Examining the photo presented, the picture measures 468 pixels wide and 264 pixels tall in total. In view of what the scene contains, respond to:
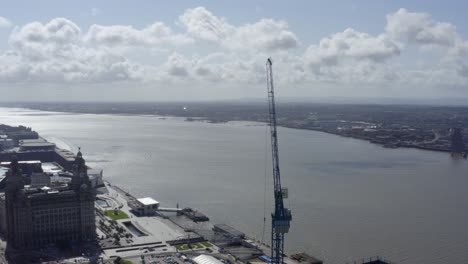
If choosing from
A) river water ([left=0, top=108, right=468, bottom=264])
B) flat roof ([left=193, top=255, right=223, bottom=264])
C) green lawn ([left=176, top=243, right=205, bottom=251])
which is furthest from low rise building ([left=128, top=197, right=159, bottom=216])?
flat roof ([left=193, top=255, right=223, bottom=264])

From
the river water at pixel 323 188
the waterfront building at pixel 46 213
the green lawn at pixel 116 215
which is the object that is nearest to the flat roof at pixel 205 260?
the river water at pixel 323 188

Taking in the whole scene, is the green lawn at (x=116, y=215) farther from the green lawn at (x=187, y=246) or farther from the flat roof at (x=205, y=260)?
the flat roof at (x=205, y=260)

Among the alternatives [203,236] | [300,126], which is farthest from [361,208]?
[300,126]

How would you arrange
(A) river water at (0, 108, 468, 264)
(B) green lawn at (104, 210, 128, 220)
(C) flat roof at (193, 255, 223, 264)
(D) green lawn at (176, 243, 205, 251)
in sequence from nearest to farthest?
(C) flat roof at (193, 255, 223, 264) < (D) green lawn at (176, 243, 205, 251) < (A) river water at (0, 108, 468, 264) < (B) green lawn at (104, 210, 128, 220)

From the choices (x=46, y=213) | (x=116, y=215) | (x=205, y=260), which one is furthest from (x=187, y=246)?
(x=116, y=215)

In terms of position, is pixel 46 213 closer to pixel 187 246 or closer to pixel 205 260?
pixel 187 246

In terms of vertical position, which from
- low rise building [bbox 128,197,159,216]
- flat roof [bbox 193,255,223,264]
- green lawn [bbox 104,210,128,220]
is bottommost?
→ flat roof [bbox 193,255,223,264]

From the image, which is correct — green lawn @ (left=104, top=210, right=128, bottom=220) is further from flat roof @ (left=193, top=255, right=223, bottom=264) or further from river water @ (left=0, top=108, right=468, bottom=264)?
flat roof @ (left=193, top=255, right=223, bottom=264)
